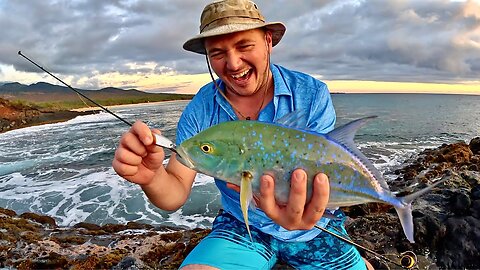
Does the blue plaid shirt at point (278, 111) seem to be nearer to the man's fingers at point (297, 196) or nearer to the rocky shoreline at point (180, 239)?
the rocky shoreline at point (180, 239)

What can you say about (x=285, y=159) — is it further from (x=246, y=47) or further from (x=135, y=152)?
(x=246, y=47)

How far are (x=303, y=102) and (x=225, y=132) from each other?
1.27 meters

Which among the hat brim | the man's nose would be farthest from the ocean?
the man's nose

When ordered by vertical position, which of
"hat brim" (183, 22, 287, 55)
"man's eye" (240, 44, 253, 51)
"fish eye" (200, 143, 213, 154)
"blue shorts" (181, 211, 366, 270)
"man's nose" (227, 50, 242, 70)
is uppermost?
"hat brim" (183, 22, 287, 55)

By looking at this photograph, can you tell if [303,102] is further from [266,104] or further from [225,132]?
[225,132]

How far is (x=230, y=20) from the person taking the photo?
305cm

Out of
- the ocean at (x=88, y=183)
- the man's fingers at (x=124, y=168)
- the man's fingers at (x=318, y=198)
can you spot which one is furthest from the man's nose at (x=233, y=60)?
the ocean at (x=88, y=183)

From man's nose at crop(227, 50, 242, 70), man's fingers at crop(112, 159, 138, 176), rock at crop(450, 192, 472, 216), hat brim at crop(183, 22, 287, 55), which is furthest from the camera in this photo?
rock at crop(450, 192, 472, 216)

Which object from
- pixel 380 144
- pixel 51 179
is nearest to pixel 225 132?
pixel 51 179

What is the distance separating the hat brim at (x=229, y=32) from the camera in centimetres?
294

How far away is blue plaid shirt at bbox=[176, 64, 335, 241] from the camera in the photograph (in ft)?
10.9

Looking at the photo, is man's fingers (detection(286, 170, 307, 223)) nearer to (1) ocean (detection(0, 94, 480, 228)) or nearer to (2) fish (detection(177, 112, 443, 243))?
(2) fish (detection(177, 112, 443, 243))

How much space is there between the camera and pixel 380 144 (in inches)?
1016

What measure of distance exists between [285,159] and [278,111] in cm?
113
